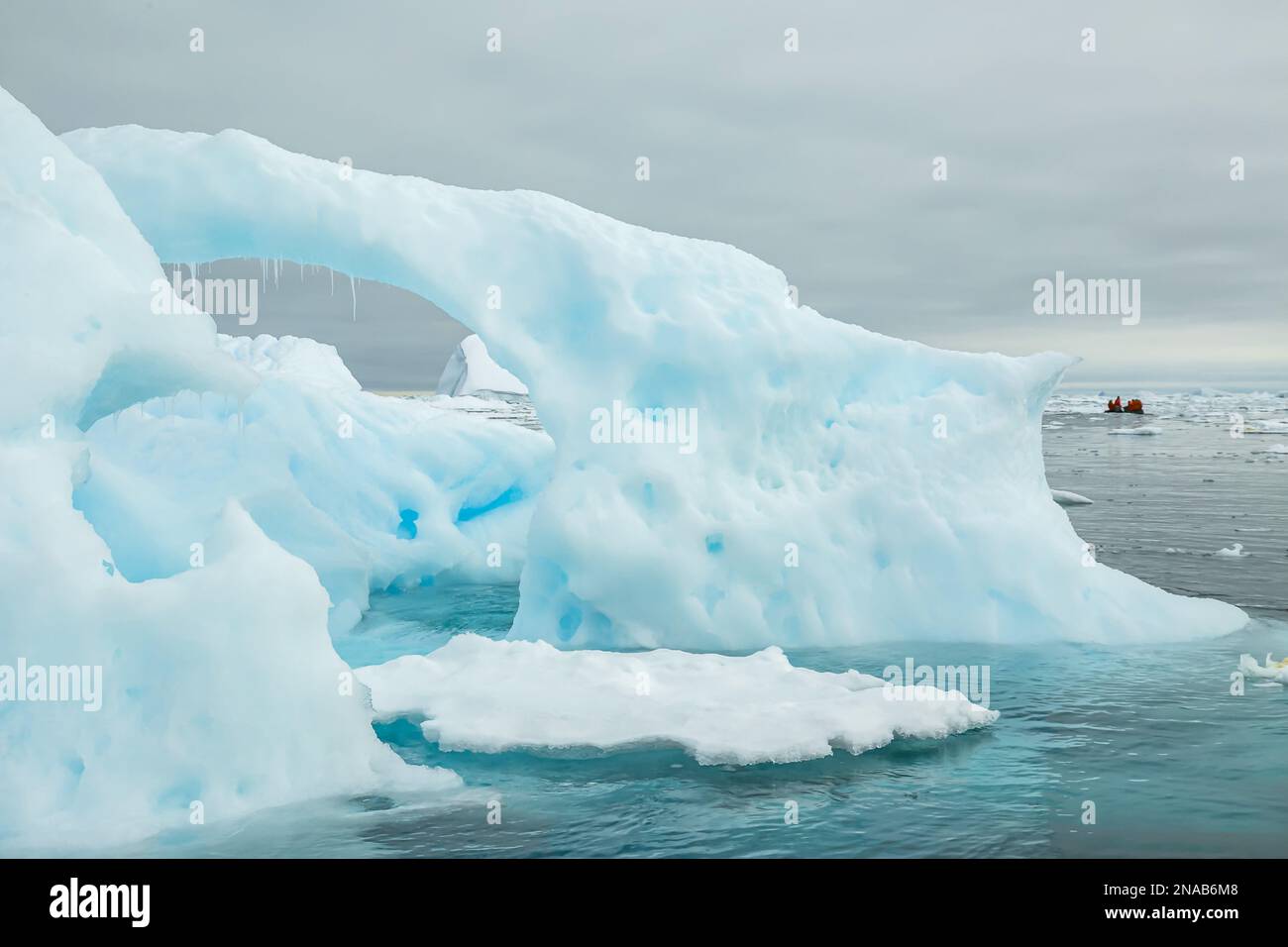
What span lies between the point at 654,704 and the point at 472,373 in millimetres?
47098

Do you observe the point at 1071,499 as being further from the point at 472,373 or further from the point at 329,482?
the point at 472,373

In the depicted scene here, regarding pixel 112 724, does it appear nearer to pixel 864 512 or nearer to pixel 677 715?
pixel 677 715

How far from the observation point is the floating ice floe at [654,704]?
7.63 m

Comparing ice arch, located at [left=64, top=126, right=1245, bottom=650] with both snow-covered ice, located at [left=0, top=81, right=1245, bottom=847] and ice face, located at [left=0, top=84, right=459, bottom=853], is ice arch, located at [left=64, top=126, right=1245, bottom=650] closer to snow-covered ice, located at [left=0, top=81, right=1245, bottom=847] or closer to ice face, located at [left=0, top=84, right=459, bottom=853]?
snow-covered ice, located at [left=0, top=81, right=1245, bottom=847]

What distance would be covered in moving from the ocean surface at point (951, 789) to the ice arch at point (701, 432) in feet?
2.25

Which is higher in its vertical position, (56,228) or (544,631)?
(56,228)

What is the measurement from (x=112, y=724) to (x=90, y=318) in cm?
288

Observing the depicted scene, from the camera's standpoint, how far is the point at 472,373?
2137 inches

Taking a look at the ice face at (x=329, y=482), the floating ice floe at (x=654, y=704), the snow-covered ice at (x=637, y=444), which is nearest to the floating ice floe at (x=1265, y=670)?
the snow-covered ice at (x=637, y=444)

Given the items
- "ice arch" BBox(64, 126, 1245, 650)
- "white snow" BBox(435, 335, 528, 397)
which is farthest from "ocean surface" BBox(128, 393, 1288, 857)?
"white snow" BBox(435, 335, 528, 397)

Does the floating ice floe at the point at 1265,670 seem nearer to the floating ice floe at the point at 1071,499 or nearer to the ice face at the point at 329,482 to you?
the ice face at the point at 329,482

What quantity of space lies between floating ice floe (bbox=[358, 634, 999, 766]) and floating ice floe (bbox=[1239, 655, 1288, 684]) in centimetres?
302

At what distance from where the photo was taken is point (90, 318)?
786 cm
